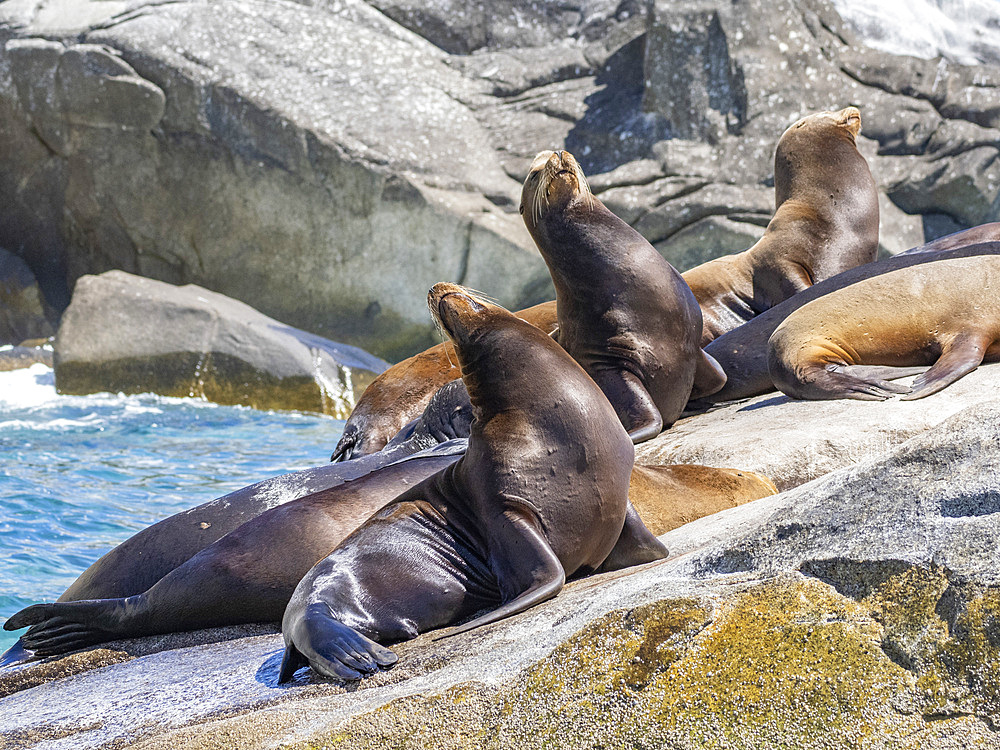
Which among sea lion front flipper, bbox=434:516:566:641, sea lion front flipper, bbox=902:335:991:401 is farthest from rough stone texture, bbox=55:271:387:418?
sea lion front flipper, bbox=434:516:566:641

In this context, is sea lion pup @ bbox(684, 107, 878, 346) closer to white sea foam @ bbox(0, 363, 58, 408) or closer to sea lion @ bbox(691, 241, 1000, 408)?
sea lion @ bbox(691, 241, 1000, 408)

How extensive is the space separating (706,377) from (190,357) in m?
6.90

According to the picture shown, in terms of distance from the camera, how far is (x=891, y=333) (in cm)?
489

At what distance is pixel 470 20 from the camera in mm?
16359

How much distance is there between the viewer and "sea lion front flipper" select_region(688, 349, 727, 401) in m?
5.31

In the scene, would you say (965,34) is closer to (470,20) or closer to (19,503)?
(470,20)

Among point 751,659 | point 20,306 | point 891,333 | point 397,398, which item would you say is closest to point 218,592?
point 751,659

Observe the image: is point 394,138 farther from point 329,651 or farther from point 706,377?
point 329,651

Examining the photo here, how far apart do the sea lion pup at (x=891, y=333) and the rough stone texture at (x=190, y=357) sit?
21.2 feet

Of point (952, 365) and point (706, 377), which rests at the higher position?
point (952, 365)

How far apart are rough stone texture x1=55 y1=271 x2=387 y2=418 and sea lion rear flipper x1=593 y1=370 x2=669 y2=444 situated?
6155 millimetres

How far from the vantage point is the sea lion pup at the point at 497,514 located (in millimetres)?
2754

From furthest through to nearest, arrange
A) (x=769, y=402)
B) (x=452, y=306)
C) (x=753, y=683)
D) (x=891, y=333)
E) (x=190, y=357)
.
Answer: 1. (x=190, y=357)
2. (x=769, y=402)
3. (x=891, y=333)
4. (x=452, y=306)
5. (x=753, y=683)

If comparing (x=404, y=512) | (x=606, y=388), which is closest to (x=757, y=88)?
(x=606, y=388)
